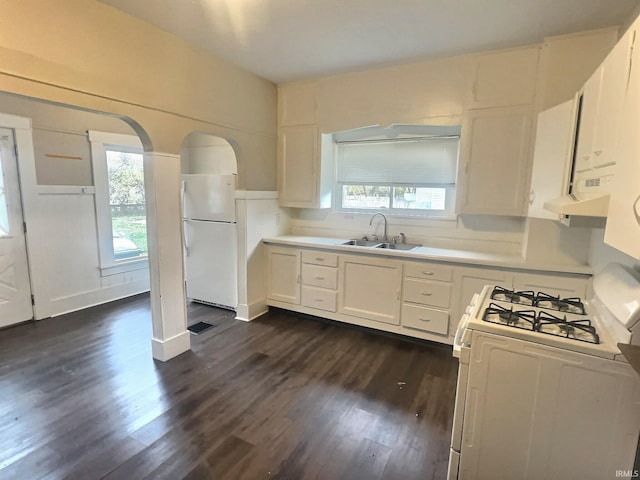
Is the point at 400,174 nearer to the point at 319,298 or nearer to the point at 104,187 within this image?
the point at 319,298

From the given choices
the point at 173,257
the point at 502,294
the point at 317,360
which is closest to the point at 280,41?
the point at 173,257

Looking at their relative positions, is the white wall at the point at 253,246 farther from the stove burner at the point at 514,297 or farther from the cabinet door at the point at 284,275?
the stove burner at the point at 514,297

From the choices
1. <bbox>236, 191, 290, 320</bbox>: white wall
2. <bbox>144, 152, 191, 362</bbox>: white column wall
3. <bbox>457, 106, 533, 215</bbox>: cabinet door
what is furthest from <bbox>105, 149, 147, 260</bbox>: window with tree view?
<bbox>457, 106, 533, 215</bbox>: cabinet door

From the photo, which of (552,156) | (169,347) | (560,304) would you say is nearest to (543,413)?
(560,304)

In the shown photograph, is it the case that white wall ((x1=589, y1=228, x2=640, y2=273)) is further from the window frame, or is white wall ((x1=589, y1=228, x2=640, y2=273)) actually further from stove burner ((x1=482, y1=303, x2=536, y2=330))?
the window frame

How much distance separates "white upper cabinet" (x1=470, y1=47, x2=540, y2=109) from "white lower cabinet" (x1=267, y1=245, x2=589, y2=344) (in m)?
1.45

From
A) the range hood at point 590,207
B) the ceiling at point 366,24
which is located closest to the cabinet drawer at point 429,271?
the range hood at point 590,207

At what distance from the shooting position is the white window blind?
137 inches

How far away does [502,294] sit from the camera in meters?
1.97

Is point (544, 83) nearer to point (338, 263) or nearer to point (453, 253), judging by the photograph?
point (453, 253)

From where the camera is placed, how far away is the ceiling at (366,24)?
7.07 feet

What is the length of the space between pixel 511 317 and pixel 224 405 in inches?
73.9

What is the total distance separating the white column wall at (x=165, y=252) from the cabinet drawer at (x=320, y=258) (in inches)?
50.8

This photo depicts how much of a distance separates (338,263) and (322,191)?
90 cm
